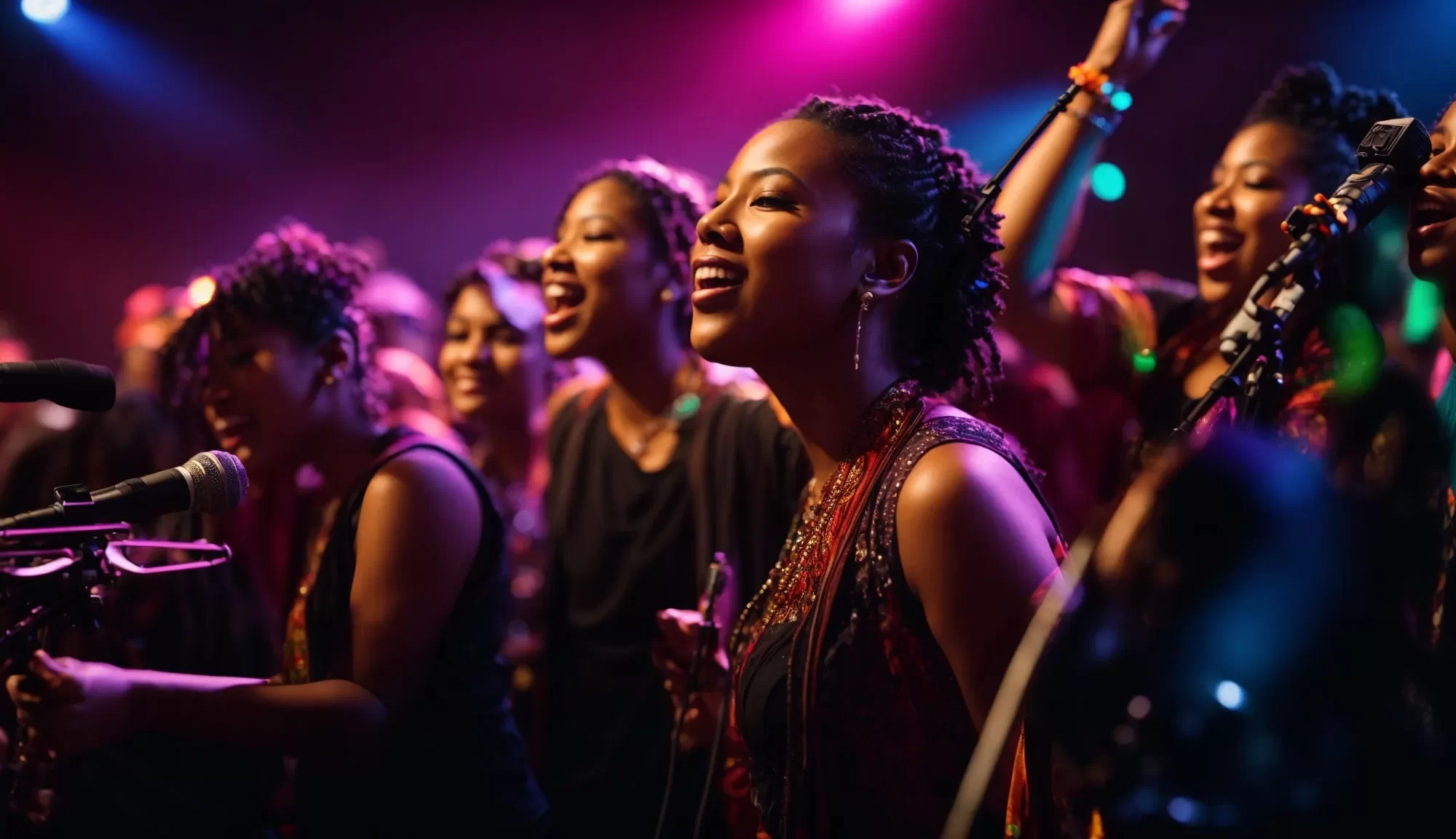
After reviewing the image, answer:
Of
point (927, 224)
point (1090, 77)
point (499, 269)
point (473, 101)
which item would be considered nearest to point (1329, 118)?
point (1090, 77)

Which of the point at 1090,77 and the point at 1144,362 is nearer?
the point at 1090,77

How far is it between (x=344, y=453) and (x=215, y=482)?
780mm

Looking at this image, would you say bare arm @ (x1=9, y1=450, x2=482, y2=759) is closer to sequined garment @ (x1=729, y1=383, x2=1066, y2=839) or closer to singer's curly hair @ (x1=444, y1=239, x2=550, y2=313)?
sequined garment @ (x1=729, y1=383, x2=1066, y2=839)

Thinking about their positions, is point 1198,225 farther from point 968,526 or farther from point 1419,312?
point 968,526

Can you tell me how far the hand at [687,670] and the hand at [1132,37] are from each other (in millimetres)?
1445

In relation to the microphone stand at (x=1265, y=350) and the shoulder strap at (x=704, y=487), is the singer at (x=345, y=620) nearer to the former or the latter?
the shoulder strap at (x=704, y=487)

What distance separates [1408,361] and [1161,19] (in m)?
0.99

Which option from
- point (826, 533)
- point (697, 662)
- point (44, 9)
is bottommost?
point (697, 662)

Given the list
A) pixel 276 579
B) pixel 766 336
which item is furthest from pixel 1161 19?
pixel 276 579

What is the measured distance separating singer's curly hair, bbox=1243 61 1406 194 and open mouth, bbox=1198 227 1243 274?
0.19 meters

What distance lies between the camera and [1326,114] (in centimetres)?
246

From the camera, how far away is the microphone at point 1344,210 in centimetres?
140

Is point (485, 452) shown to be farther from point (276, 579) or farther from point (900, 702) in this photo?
point (900, 702)

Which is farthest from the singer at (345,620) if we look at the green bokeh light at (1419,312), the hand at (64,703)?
the green bokeh light at (1419,312)
